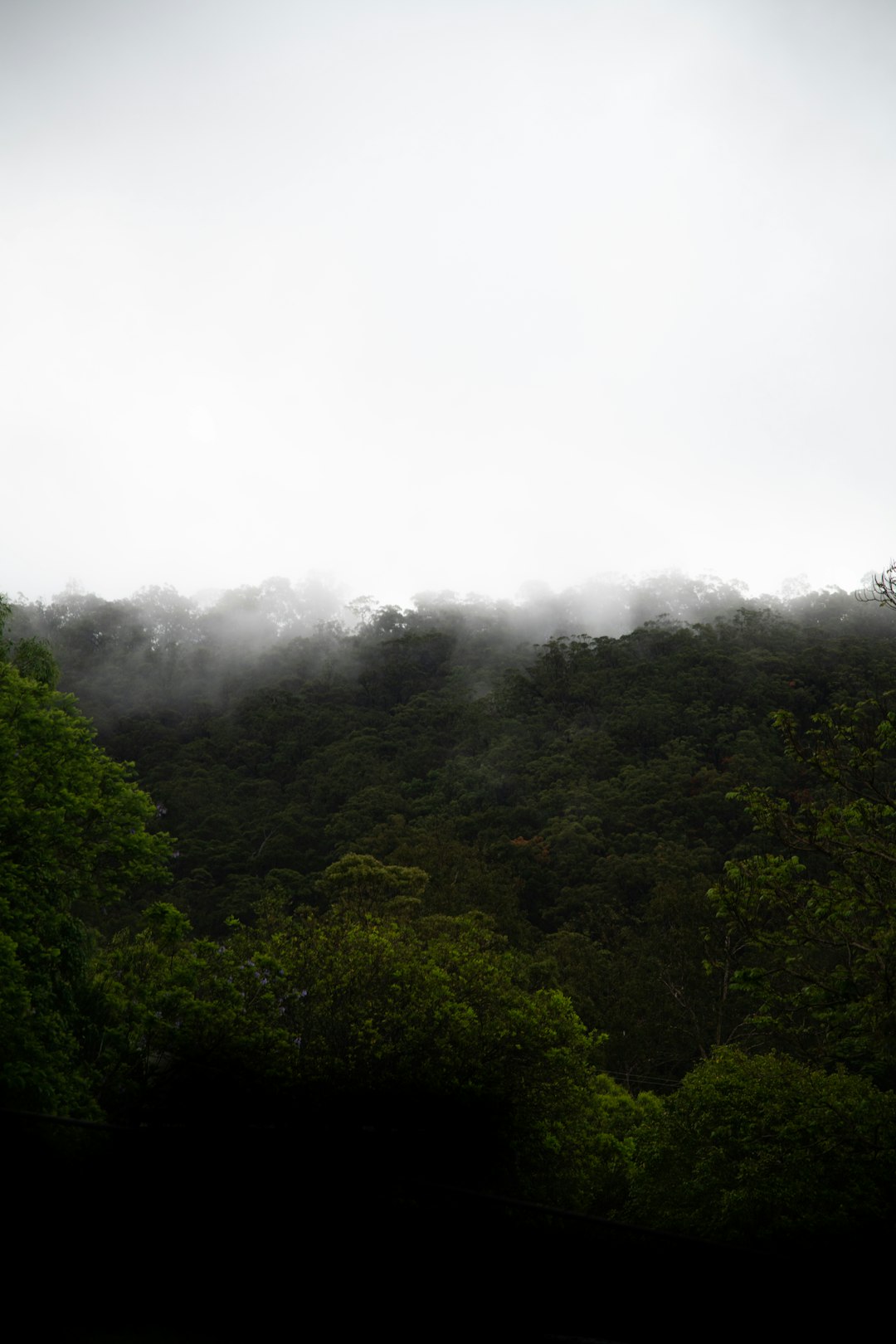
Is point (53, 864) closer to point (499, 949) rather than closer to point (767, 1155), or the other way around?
point (767, 1155)

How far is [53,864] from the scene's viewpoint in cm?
1061

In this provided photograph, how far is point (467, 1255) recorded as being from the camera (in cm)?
439

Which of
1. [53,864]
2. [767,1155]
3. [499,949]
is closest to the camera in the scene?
[53,864]

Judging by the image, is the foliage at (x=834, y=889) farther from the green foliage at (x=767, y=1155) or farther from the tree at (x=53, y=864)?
the tree at (x=53, y=864)

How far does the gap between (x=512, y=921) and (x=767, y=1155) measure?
17664 millimetres

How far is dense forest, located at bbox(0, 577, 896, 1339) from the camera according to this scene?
10.1 m

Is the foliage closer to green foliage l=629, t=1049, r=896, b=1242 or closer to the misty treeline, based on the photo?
the misty treeline

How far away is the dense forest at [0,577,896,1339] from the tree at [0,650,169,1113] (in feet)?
0.16

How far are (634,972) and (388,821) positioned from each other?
15593 millimetres

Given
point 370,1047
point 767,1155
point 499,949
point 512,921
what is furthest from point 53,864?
point 512,921

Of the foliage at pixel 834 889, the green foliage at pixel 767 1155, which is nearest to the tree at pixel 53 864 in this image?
the foliage at pixel 834 889

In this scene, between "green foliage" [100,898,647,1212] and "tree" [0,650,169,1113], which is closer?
"tree" [0,650,169,1113]

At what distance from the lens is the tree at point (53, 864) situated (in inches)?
361

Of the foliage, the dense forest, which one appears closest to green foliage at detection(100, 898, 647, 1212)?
the dense forest
